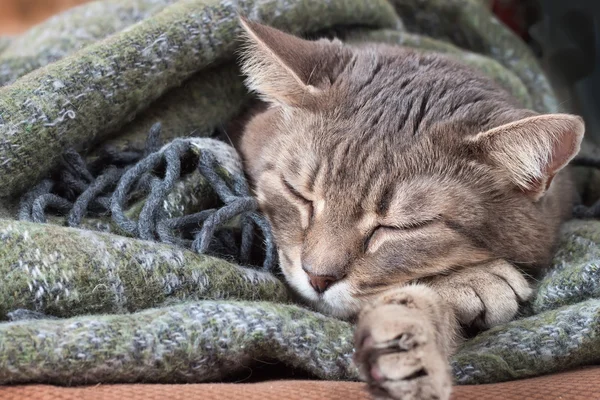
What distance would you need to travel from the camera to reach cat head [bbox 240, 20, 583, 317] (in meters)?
1.11

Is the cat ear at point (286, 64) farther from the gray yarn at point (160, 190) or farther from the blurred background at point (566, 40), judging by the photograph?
the blurred background at point (566, 40)

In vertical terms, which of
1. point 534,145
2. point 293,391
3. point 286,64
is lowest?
point 293,391

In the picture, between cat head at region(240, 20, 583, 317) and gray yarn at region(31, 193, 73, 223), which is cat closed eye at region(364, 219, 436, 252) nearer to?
cat head at region(240, 20, 583, 317)

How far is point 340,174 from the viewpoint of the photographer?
1.16 metres

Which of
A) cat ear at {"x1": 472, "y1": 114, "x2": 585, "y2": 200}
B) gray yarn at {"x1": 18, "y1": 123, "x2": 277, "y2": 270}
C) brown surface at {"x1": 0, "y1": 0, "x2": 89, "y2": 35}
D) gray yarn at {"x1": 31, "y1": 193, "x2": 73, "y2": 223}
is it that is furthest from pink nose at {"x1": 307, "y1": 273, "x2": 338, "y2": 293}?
brown surface at {"x1": 0, "y1": 0, "x2": 89, "y2": 35}

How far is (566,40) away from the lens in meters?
2.11

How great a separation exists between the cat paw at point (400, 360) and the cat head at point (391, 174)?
268mm

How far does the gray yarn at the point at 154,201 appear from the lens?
1.13 meters

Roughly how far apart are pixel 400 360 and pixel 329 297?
34 cm

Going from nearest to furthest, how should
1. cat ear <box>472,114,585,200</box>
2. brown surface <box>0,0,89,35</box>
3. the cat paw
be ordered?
1. the cat paw
2. cat ear <box>472,114,585,200</box>
3. brown surface <box>0,0,89,35</box>

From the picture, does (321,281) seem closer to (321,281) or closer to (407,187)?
(321,281)

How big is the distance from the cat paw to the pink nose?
0.26 meters

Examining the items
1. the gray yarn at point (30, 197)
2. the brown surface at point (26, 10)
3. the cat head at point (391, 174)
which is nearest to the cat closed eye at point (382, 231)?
the cat head at point (391, 174)

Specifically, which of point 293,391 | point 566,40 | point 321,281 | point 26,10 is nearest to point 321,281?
point 321,281
